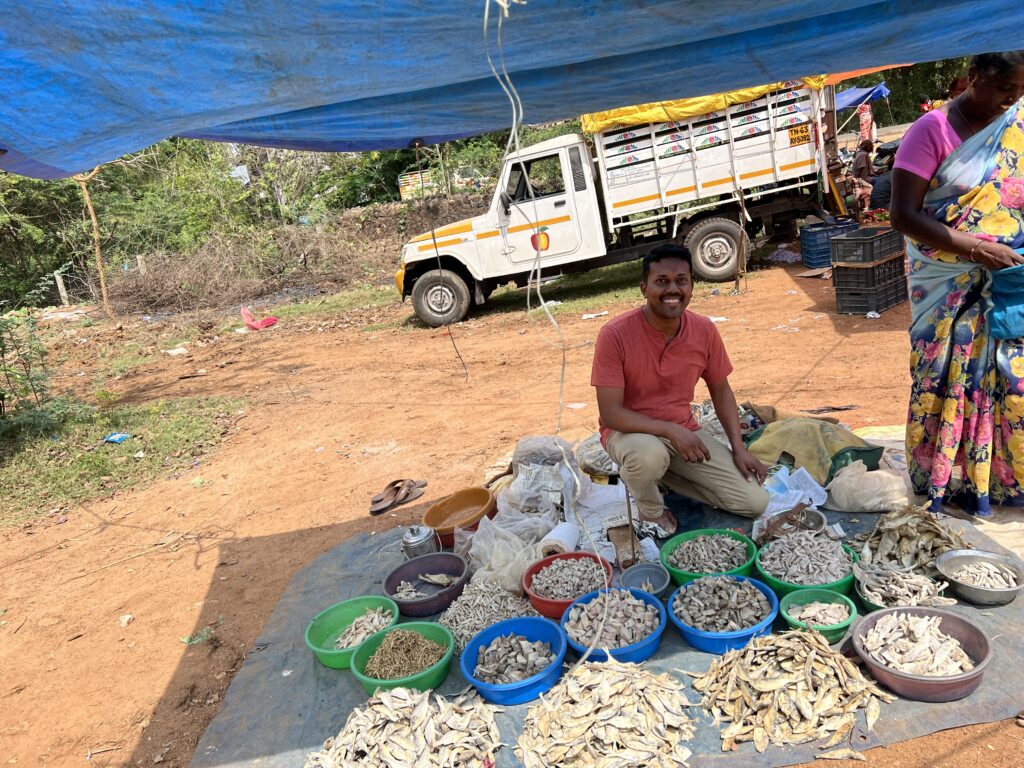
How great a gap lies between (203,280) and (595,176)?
31.5 feet

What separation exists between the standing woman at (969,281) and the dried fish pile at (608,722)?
5.58ft

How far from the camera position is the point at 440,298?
9445 millimetres

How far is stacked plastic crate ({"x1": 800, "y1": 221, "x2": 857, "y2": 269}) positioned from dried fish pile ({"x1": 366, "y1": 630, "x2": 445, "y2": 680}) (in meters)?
7.89

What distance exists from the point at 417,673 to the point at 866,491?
2.24 metres

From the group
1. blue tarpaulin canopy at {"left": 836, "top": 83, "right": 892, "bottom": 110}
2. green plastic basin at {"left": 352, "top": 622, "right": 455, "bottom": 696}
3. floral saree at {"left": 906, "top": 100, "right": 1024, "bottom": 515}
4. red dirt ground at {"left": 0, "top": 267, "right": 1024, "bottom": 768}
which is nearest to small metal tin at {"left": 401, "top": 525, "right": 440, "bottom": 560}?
green plastic basin at {"left": 352, "top": 622, "right": 455, "bottom": 696}

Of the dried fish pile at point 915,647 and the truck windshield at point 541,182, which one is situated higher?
the truck windshield at point 541,182

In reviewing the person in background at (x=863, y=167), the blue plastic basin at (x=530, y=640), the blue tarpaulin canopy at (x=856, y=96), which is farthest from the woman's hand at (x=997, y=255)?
the blue tarpaulin canopy at (x=856, y=96)

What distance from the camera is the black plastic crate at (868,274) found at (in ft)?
20.5

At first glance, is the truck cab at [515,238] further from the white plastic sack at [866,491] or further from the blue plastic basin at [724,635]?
the blue plastic basin at [724,635]

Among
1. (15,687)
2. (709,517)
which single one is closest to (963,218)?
(709,517)

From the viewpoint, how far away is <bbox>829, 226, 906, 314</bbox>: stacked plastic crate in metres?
6.15

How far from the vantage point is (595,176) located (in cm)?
911

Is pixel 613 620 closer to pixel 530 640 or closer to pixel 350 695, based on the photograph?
pixel 530 640

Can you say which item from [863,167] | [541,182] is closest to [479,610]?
[541,182]
